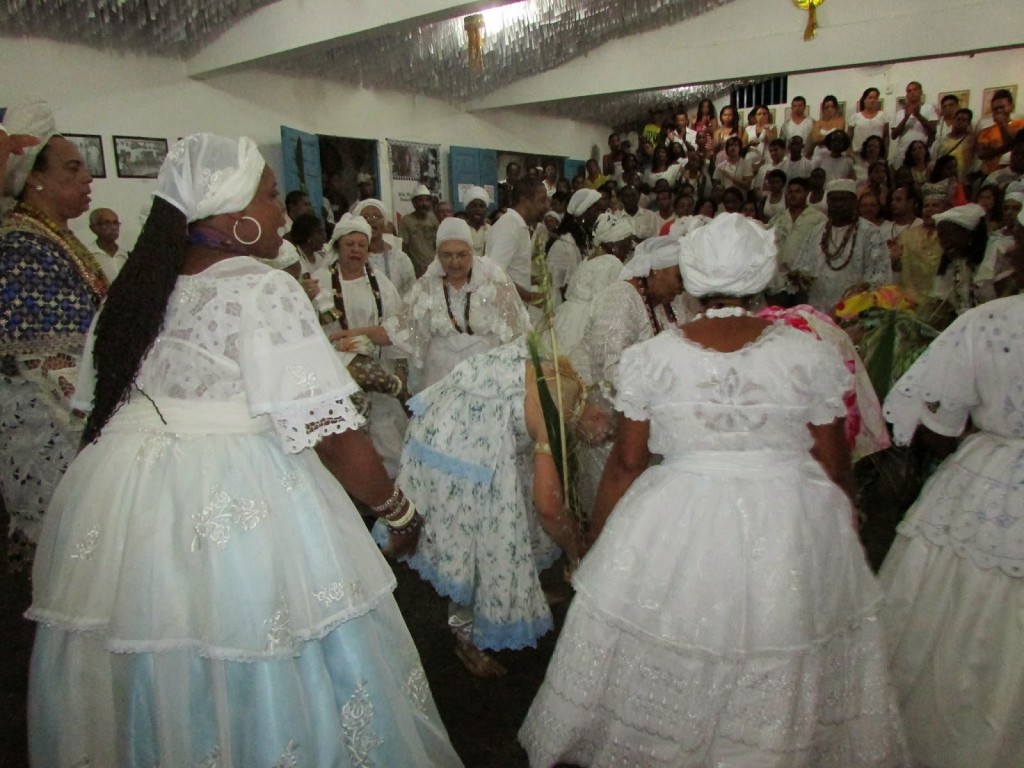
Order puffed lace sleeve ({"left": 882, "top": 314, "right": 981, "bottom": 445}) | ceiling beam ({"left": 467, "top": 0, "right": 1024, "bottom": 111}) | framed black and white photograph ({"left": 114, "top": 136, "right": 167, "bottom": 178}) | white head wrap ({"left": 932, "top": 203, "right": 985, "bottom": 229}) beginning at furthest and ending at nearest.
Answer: ceiling beam ({"left": 467, "top": 0, "right": 1024, "bottom": 111}) < framed black and white photograph ({"left": 114, "top": 136, "right": 167, "bottom": 178}) < white head wrap ({"left": 932, "top": 203, "right": 985, "bottom": 229}) < puffed lace sleeve ({"left": 882, "top": 314, "right": 981, "bottom": 445})

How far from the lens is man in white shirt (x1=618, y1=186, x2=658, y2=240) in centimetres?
980

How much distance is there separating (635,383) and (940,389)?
3.29ft

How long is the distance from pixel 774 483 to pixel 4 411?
112 inches

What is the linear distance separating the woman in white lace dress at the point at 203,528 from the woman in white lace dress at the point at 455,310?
2.45 m

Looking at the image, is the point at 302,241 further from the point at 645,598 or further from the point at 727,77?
the point at 727,77

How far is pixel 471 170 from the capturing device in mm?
12680

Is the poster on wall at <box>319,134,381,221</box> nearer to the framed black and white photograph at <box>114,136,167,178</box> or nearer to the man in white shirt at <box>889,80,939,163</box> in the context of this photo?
the framed black and white photograph at <box>114,136,167,178</box>

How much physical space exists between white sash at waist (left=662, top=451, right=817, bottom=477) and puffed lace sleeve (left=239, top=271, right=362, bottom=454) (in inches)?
37.2

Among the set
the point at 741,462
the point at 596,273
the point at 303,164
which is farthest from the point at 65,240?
the point at 303,164

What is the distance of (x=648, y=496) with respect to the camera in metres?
2.09

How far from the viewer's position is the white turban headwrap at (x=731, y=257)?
6.61ft

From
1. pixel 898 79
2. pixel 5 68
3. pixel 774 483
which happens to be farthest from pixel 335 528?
pixel 898 79

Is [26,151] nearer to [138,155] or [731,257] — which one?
[731,257]

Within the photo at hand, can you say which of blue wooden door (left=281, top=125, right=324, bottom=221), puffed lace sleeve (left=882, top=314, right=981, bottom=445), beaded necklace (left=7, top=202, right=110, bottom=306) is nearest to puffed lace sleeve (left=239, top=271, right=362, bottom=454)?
beaded necklace (left=7, top=202, right=110, bottom=306)
